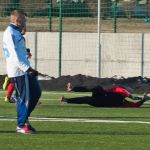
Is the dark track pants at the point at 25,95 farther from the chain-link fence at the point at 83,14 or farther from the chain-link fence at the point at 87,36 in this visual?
the chain-link fence at the point at 83,14

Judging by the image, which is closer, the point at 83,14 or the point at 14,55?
the point at 14,55

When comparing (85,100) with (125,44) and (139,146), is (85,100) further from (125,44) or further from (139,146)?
(125,44)

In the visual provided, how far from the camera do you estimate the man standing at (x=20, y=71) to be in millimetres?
13234

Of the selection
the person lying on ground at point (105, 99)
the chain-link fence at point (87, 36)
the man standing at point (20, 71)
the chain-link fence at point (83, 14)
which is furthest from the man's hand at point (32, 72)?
the chain-link fence at point (83, 14)

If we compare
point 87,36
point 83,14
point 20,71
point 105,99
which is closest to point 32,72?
point 20,71

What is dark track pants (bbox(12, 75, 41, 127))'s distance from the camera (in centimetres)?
1341

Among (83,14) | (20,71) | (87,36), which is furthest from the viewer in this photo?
(83,14)

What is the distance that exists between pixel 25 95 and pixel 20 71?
1.24 feet

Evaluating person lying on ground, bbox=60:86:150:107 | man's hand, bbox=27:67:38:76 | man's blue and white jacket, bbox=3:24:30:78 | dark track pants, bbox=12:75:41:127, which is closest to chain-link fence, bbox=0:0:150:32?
person lying on ground, bbox=60:86:150:107

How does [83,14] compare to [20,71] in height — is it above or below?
below

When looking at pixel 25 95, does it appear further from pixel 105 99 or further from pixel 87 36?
pixel 87 36

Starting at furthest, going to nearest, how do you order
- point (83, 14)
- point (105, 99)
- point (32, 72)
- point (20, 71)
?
1. point (83, 14)
2. point (105, 99)
3. point (20, 71)
4. point (32, 72)

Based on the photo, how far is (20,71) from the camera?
13.4 metres

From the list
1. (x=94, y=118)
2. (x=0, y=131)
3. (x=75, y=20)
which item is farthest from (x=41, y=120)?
(x=75, y=20)
